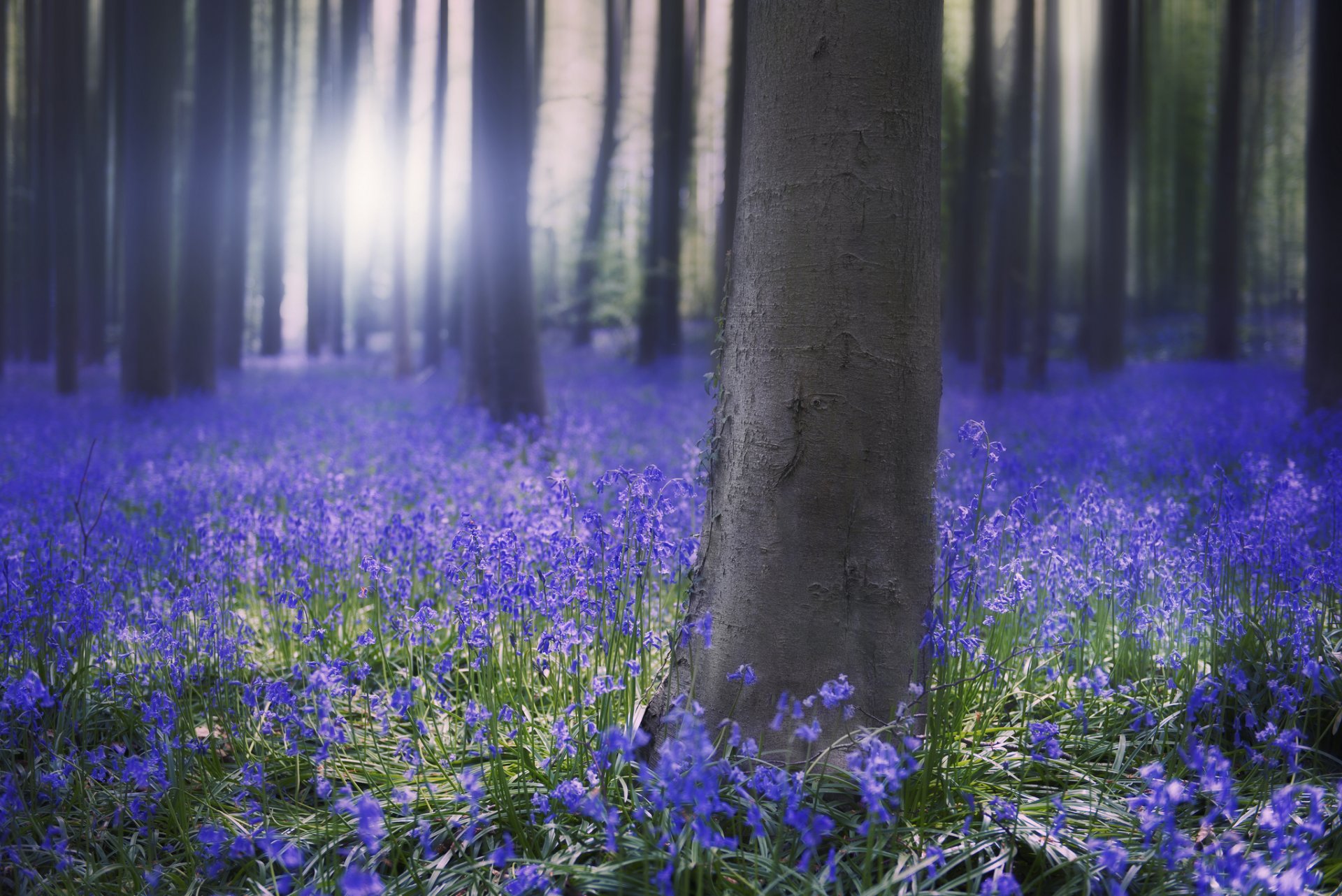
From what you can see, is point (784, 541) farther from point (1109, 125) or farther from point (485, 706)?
point (1109, 125)

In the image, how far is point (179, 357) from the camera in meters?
14.2

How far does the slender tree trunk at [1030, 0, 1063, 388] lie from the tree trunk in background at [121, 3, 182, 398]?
14.1 m

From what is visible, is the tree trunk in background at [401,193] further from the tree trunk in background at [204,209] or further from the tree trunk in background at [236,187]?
the tree trunk in background at [204,209]

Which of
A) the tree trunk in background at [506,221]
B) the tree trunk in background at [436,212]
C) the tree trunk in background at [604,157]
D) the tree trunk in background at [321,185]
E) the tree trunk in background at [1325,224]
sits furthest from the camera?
the tree trunk in background at [321,185]

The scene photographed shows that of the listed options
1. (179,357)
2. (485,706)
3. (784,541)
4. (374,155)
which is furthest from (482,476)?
(374,155)

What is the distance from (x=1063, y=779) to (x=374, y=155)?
23430mm

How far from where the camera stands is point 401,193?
18.7 metres

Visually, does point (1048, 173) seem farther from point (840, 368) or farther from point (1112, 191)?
point (840, 368)

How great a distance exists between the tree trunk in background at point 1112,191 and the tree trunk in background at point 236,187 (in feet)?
52.3

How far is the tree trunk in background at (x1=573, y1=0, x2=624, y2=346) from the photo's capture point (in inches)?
853

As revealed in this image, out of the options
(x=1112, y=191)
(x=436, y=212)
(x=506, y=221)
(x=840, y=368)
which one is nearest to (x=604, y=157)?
(x=436, y=212)

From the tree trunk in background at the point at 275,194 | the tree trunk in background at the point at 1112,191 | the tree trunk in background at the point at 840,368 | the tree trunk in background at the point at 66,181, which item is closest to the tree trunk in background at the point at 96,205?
the tree trunk in background at the point at 66,181

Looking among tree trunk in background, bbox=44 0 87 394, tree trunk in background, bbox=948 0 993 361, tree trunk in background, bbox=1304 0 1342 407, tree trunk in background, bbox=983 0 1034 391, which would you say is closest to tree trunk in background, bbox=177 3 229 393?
tree trunk in background, bbox=44 0 87 394

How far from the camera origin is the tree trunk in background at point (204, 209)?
13.8 metres
